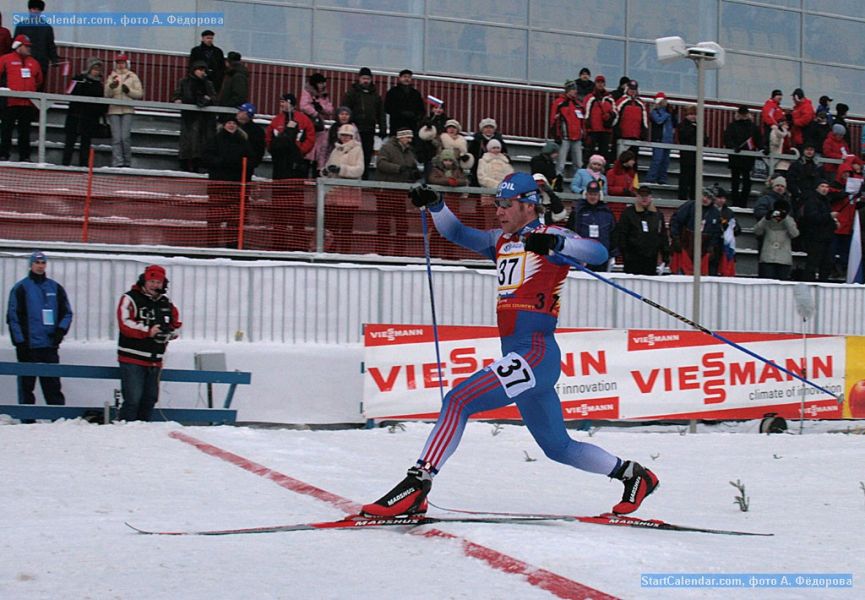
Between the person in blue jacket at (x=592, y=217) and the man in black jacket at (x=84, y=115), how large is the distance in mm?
6349

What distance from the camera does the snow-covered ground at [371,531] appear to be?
493 centimetres

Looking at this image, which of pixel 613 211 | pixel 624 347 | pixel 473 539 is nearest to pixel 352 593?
pixel 473 539

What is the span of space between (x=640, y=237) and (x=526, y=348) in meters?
9.84

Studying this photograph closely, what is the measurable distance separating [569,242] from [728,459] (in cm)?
524

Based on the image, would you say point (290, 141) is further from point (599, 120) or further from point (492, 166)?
point (599, 120)

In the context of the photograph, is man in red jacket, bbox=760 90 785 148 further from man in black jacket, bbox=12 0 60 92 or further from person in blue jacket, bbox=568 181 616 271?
man in black jacket, bbox=12 0 60 92

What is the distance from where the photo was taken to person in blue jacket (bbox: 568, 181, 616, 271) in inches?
624

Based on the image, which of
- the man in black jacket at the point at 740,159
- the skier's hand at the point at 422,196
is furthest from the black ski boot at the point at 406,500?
the man in black jacket at the point at 740,159

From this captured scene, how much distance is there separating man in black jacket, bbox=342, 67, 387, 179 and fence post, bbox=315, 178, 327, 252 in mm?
1840

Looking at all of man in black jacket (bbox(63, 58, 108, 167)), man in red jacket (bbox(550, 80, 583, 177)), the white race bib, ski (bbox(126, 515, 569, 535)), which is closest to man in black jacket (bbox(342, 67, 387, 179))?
man in red jacket (bbox(550, 80, 583, 177))

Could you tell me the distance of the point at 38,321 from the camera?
43.7 feet

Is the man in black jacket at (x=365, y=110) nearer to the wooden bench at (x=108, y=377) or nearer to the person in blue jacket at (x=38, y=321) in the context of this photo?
the wooden bench at (x=108, y=377)

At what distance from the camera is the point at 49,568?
507 centimetres

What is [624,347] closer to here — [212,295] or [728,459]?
[728,459]
